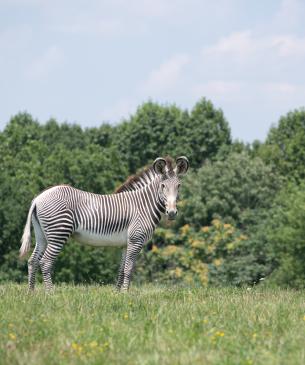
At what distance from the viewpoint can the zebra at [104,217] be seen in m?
15.8

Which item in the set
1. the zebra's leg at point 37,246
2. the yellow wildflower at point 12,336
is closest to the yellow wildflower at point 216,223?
the zebra's leg at point 37,246

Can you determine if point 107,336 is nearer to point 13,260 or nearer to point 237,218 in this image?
point 13,260

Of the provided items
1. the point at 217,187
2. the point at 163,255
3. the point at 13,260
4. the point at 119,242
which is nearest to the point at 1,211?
the point at 13,260

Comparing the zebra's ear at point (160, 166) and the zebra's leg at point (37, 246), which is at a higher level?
the zebra's ear at point (160, 166)

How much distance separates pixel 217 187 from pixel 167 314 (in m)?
45.4

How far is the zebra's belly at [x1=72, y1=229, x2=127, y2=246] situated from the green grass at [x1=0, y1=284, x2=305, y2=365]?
2.62 m

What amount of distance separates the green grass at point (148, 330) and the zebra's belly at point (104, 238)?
2625 millimetres

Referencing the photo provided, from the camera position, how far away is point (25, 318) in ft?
35.1

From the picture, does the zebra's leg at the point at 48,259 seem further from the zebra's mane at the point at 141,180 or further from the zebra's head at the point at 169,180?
the zebra's head at the point at 169,180

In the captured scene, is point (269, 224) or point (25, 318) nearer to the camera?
point (25, 318)

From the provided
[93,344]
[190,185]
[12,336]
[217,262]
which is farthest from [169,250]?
[93,344]

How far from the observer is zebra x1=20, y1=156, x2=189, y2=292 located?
1578 centimetres

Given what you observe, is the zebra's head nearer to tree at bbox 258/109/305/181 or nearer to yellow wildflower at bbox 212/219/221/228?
yellow wildflower at bbox 212/219/221/228

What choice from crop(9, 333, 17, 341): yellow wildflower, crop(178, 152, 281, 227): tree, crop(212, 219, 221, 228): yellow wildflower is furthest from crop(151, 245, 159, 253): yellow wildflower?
crop(9, 333, 17, 341): yellow wildflower
